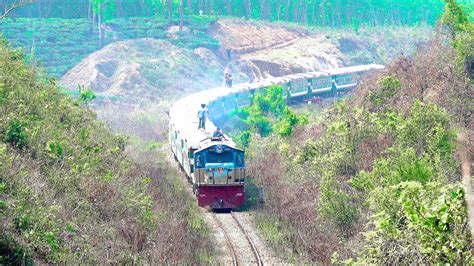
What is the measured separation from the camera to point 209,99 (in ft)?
127

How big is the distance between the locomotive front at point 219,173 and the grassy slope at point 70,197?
82 centimetres

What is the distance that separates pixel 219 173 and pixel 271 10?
2475 inches

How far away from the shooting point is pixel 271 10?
83.9 meters

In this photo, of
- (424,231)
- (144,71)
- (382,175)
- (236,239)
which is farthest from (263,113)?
(424,231)

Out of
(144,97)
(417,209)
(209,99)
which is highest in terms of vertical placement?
(417,209)

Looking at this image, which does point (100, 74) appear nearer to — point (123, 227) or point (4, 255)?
point (123, 227)

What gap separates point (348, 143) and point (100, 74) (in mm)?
38648

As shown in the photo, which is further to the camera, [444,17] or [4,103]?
[444,17]

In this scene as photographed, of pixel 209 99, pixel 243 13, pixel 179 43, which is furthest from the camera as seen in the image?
pixel 243 13

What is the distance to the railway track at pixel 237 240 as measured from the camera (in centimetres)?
1820

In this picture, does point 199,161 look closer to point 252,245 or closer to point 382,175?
point 252,245

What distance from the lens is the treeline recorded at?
69438 millimetres

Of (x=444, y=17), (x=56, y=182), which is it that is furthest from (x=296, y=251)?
(x=444, y=17)

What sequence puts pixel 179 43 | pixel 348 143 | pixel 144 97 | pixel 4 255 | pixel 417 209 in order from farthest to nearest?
pixel 179 43 < pixel 144 97 < pixel 348 143 < pixel 4 255 < pixel 417 209
